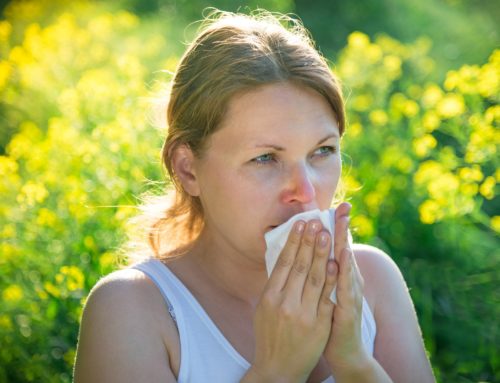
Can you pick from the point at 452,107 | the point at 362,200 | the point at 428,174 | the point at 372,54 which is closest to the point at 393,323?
the point at 428,174

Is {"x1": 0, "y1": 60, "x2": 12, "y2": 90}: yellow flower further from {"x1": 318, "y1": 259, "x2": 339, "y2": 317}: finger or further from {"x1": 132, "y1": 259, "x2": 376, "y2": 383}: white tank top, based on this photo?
{"x1": 318, "y1": 259, "x2": 339, "y2": 317}: finger

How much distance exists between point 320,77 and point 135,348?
2.84 ft

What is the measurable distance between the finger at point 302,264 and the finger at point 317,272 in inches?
0.4

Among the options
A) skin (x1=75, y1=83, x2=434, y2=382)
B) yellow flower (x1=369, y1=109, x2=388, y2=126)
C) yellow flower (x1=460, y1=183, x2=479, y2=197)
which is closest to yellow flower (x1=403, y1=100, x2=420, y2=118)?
yellow flower (x1=369, y1=109, x2=388, y2=126)

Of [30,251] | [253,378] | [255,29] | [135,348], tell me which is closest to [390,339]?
[253,378]

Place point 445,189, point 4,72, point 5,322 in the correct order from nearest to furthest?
point 445,189 → point 5,322 → point 4,72

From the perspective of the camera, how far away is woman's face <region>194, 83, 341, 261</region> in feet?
6.64

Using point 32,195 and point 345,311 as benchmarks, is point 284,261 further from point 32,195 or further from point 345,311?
point 32,195

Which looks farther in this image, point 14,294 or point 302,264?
point 14,294

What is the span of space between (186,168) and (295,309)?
0.60m

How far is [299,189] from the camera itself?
201cm

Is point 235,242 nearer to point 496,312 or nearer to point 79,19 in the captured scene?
point 496,312

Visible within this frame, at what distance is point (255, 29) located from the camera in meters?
2.25

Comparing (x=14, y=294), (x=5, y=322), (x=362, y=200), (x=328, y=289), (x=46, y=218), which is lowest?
(x=5, y=322)
